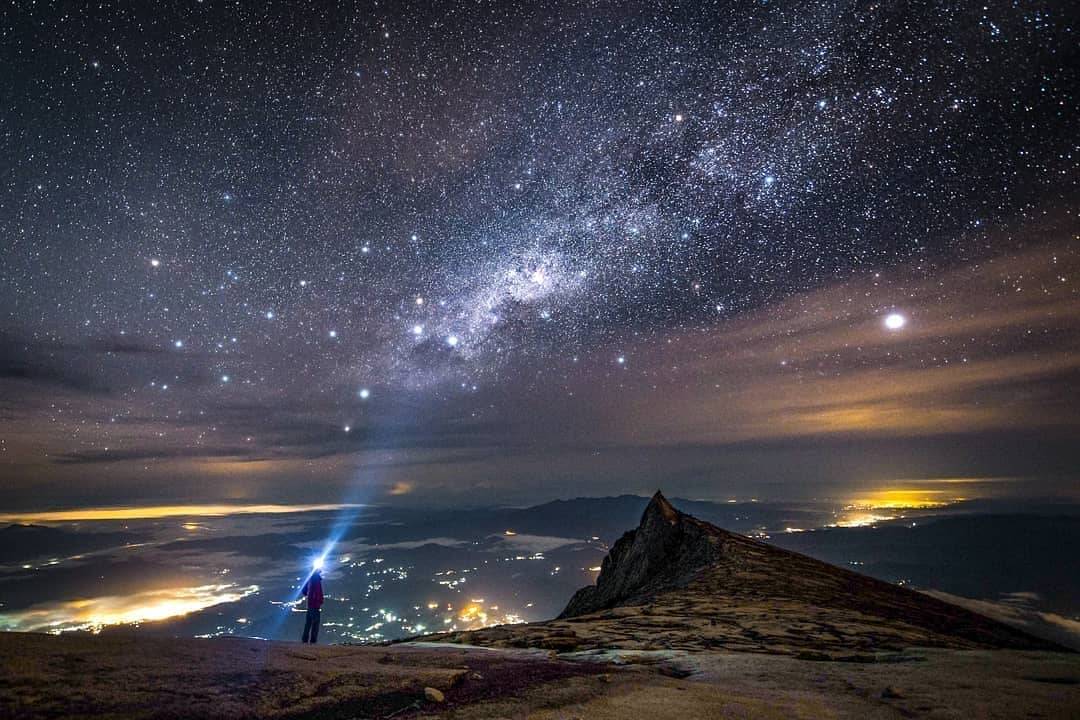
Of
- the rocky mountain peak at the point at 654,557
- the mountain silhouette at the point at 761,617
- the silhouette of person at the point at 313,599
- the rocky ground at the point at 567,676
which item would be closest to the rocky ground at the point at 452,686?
the rocky ground at the point at 567,676

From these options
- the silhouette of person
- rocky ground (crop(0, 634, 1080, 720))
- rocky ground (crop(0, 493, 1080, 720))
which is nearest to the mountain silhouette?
rocky ground (crop(0, 493, 1080, 720))

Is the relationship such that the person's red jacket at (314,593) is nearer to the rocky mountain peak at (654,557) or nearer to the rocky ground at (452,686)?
the rocky mountain peak at (654,557)

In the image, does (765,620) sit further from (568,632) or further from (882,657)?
(568,632)

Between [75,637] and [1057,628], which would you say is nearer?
[75,637]

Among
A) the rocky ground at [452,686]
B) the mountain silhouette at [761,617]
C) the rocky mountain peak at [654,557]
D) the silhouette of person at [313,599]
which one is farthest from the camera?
Answer: the silhouette of person at [313,599]

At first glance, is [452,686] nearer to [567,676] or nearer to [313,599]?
[567,676]

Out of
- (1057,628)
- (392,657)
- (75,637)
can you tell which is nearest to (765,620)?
(392,657)

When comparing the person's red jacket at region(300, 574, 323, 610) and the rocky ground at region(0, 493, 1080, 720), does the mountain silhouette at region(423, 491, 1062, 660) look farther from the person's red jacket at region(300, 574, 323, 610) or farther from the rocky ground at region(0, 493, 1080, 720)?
the person's red jacket at region(300, 574, 323, 610)

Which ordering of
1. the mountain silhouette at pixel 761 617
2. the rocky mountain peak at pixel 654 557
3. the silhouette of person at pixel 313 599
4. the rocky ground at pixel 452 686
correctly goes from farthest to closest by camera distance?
the silhouette of person at pixel 313 599 → the rocky mountain peak at pixel 654 557 → the mountain silhouette at pixel 761 617 → the rocky ground at pixel 452 686
